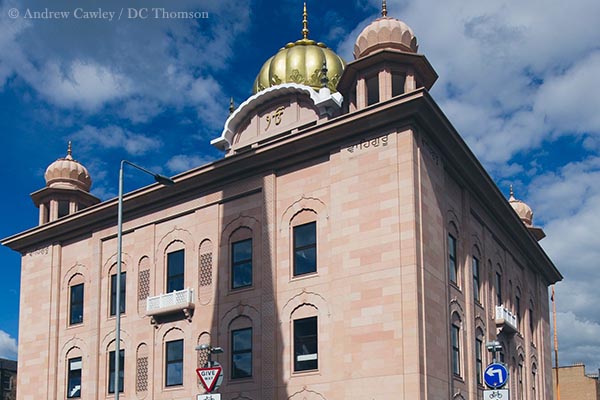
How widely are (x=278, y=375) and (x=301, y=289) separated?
11.1ft

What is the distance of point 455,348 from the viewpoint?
31688 millimetres

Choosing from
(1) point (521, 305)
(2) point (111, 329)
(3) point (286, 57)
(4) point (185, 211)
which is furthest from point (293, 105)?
(1) point (521, 305)

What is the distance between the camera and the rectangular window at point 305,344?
3027 centimetres

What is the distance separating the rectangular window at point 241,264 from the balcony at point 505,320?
482 inches

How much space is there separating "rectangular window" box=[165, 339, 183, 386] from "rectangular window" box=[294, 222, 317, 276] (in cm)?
676

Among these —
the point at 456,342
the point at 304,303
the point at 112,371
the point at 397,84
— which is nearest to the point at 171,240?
the point at 112,371

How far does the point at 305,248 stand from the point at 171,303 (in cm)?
698

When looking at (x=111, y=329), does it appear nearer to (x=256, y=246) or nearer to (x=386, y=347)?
(x=256, y=246)

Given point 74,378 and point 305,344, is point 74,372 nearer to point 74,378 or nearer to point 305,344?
point 74,378

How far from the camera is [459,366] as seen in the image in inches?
1254

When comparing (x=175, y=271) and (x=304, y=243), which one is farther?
(x=175, y=271)

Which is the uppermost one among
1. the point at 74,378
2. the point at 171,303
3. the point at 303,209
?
the point at 303,209

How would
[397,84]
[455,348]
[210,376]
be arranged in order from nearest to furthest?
[210,376]
[455,348]
[397,84]

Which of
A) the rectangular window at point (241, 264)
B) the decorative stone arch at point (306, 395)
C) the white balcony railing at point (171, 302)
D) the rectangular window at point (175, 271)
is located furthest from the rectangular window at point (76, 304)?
the decorative stone arch at point (306, 395)
